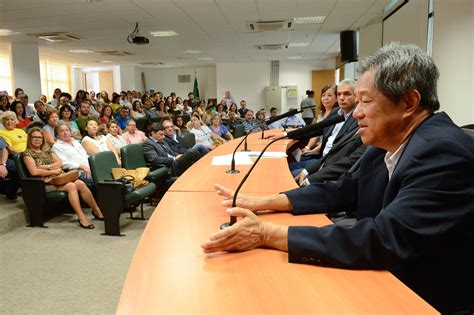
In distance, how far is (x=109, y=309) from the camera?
7.42 feet

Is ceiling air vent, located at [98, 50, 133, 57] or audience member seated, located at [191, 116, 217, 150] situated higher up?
ceiling air vent, located at [98, 50, 133, 57]

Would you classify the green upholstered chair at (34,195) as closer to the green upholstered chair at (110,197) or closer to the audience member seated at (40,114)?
the green upholstered chair at (110,197)

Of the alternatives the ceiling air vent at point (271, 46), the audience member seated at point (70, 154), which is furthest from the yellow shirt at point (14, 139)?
the ceiling air vent at point (271, 46)

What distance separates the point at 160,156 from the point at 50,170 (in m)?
1.24

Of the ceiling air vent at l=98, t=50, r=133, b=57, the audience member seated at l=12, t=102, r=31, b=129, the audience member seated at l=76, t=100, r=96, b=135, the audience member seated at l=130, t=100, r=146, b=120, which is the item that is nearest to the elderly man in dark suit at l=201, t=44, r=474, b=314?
the audience member seated at l=76, t=100, r=96, b=135

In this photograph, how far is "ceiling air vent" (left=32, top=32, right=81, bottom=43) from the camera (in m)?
8.71

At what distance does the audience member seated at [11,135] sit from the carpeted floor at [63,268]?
1.28m

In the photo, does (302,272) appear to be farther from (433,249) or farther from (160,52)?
(160,52)

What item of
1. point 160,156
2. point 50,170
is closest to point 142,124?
point 160,156

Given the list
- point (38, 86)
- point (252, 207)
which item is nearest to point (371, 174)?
point (252, 207)

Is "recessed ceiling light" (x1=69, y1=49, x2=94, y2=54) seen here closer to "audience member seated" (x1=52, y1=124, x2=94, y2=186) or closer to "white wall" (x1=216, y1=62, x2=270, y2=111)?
"white wall" (x1=216, y1=62, x2=270, y2=111)

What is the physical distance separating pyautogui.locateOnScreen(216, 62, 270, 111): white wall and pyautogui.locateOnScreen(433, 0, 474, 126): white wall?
11.0 metres

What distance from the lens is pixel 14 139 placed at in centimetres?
471

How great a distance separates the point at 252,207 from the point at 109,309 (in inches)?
55.1
